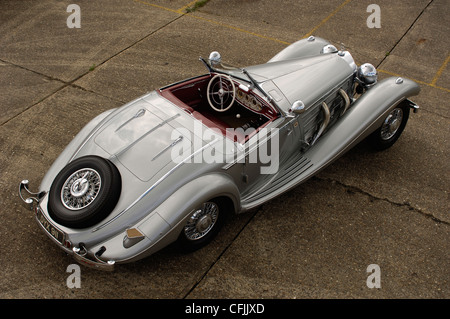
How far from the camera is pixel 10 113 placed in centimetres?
704

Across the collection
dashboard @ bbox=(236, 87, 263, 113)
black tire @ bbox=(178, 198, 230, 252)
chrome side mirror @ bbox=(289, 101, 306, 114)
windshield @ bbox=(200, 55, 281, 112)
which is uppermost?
windshield @ bbox=(200, 55, 281, 112)

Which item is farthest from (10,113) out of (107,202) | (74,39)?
(107,202)

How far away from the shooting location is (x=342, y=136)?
18.6 feet

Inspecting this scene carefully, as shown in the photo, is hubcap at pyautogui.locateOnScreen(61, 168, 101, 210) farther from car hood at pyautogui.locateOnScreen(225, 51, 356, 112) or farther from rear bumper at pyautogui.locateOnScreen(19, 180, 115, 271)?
car hood at pyautogui.locateOnScreen(225, 51, 356, 112)

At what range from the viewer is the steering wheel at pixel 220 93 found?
546cm

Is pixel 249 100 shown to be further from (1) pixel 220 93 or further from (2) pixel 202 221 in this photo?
(2) pixel 202 221

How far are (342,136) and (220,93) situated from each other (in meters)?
1.68

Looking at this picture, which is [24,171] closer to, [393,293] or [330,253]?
[330,253]

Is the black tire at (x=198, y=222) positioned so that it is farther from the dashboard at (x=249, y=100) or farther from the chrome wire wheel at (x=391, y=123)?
the chrome wire wheel at (x=391, y=123)

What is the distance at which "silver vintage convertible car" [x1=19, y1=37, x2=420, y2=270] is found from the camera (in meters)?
4.36

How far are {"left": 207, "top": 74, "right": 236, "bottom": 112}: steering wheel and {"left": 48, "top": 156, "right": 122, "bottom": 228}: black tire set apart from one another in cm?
167

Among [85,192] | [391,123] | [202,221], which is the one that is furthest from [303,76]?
[85,192]

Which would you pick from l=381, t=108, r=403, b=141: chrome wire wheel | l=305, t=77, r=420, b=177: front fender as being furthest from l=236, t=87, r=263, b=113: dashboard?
l=381, t=108, r=403, b=141: chrome wire wheel
